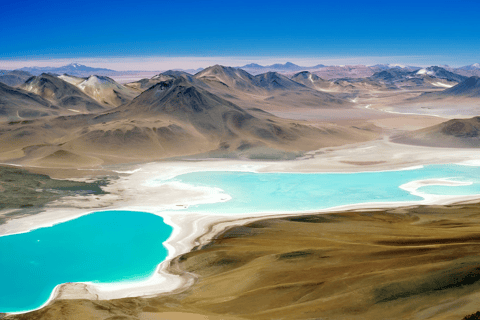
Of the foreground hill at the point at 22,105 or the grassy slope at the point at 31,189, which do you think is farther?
the foreground hill at the point at 22,105

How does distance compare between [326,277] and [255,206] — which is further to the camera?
[255,206]

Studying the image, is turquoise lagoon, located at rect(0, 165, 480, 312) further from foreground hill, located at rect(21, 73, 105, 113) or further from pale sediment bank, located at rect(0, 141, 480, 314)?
foreground hill, located at rect(21, 73, 105, 113)

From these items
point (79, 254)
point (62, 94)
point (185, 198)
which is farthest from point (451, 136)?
point (62, 94)

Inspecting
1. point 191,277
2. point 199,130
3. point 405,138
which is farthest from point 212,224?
point 405,138

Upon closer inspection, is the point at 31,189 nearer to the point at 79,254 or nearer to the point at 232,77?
the point at 79,254

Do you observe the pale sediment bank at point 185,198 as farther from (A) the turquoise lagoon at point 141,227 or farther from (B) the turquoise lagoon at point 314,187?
(B) the turquoise lagoon at point 314,187

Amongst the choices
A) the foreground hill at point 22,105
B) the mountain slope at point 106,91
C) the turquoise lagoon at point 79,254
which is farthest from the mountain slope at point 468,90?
the turquoise lagoon at point 79,254
